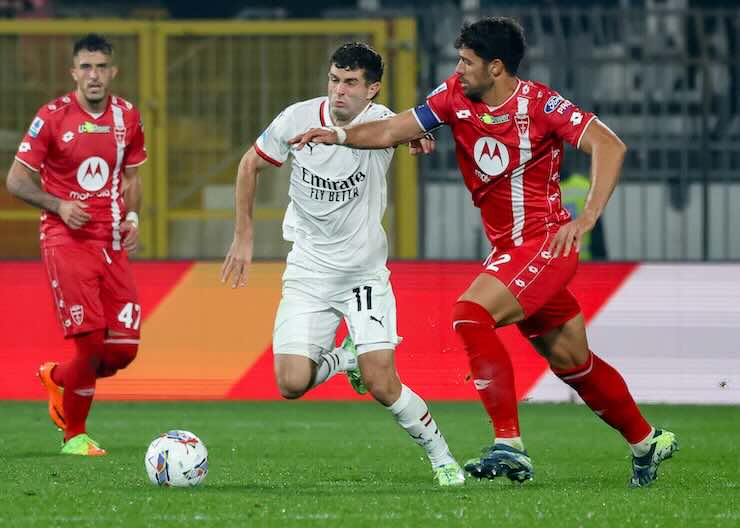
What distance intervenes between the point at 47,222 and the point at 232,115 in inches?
226

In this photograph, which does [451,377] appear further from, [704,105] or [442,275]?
[704,105]

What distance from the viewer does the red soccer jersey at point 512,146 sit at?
8.15 metres

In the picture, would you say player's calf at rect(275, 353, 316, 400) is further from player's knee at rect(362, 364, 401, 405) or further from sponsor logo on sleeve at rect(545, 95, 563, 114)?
sponsor logo on sleeve at rect(545, 95, 563, 114)

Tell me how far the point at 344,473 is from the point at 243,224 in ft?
Result: 4.56

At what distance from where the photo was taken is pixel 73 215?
33.2ft

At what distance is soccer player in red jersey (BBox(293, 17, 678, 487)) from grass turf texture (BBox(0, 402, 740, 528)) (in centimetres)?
47

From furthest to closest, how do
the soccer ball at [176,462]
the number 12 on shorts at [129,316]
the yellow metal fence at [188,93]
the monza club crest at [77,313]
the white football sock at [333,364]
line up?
the yellow metal fence at [188,93] → the number 12 on shorts at [129,316] → the monza club crest at [77,313] → the white football sock at [333,364] → the soccer ball at [176,462]

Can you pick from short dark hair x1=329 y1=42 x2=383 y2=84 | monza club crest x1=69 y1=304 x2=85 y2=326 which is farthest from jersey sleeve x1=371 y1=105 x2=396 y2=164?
monza club crest x1=69 y1=304 x2=85 y2=326

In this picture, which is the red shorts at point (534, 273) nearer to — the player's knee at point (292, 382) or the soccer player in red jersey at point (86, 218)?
the player's knee at point (292, 382)

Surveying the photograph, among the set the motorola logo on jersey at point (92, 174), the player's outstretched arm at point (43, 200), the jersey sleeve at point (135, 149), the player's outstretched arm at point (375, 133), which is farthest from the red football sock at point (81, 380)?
the player's outstretched arm at point (375, 133)

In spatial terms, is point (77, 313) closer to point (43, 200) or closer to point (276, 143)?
point (43, 200)

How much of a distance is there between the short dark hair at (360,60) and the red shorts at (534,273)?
3.60 feet

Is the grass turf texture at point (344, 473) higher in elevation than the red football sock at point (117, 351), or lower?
lower

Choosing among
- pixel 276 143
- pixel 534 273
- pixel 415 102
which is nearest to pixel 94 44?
pixel 276 143
